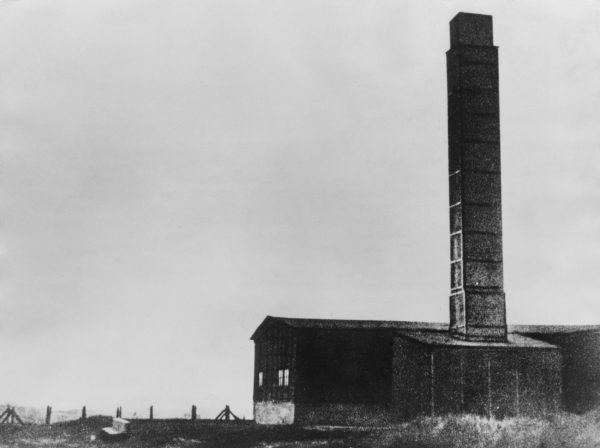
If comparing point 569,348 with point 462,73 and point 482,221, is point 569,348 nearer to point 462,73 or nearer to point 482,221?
point 482,221

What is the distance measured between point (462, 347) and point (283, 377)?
300 inches

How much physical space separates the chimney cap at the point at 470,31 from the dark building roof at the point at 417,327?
35.1 feet

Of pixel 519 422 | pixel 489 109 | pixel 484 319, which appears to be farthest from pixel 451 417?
pixel 489 109

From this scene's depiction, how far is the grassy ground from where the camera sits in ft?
67.3

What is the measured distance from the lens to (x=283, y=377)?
3077 cm

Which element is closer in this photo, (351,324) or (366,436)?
(366,436)

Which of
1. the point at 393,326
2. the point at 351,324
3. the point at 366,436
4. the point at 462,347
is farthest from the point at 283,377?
the point at 366,436

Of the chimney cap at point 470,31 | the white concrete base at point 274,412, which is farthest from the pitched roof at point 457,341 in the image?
the chimney cap at point 470,31

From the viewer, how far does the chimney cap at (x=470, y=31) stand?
28.7 m

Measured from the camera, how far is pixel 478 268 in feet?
91.2

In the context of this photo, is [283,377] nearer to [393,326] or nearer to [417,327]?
[393,326]

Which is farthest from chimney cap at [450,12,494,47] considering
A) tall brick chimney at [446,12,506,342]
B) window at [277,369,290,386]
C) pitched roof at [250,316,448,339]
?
window at [277,369,290,386]

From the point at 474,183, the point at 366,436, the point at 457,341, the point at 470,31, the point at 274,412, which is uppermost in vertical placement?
the point at 470,31

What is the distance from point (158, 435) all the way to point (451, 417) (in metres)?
9.37
